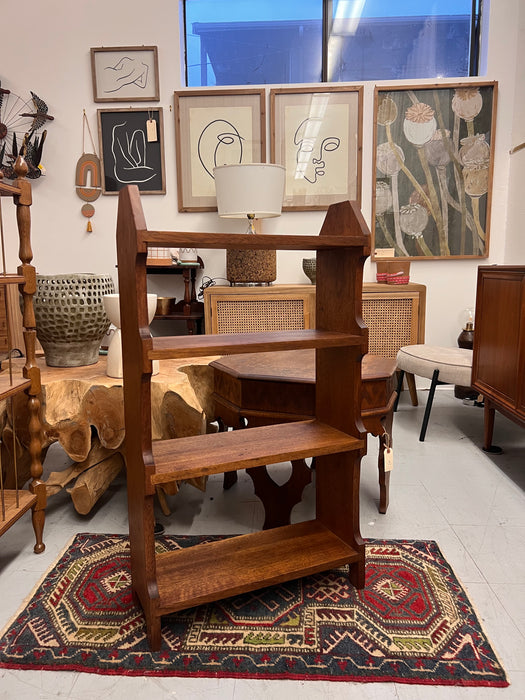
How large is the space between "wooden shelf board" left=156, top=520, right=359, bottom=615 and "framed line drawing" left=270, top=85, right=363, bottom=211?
104 inches

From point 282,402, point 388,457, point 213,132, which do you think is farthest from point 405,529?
point 213,132

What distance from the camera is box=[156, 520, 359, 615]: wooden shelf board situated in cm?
131

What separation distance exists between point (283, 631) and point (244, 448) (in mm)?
470

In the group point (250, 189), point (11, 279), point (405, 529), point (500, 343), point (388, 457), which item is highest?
point (250, 189)

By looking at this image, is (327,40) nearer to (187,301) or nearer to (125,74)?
(125,74)

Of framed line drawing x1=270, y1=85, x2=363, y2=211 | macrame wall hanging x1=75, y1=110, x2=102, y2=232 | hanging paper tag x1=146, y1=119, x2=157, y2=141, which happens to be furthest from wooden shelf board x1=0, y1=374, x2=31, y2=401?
framed line drawing x1=270, y1=85, x2=363, y2=211

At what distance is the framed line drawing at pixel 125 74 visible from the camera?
348 centimetres

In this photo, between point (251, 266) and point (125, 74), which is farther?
point (125, 74)

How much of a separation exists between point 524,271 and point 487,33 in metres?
2.24

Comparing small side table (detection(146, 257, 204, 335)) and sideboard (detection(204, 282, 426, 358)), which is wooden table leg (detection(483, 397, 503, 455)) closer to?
sideboard (detection(204, 282, 426, 358))

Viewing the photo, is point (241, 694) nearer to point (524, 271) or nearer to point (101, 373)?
point (101, 373)

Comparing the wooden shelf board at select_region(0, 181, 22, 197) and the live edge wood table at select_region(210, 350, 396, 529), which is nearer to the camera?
the wooden shelf board at select_region(0, 181, 22, 197)

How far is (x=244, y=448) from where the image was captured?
140 cm

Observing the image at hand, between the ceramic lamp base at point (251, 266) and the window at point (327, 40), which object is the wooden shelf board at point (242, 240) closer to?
the ceramic lamp base at point (251, 266)
